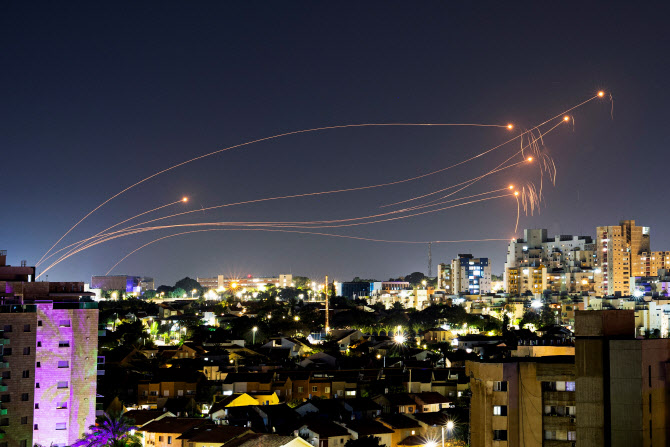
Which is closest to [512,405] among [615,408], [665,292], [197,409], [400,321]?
[615,408]

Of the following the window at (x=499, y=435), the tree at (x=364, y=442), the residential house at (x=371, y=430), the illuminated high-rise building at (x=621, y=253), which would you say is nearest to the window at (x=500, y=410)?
the window at (x=499, y=435)

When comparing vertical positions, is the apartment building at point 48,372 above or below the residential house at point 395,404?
above

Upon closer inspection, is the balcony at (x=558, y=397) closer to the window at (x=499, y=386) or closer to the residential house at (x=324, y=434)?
the window at (x=499, y=386)

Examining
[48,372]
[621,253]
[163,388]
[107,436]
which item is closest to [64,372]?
[48,372]

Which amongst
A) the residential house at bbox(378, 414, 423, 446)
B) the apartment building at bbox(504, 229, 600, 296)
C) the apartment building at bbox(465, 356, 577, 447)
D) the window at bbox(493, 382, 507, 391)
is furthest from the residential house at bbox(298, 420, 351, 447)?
the apartment building at bbox(504, 229, 600, 296)

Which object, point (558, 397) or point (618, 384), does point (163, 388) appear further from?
point (618, 384)
